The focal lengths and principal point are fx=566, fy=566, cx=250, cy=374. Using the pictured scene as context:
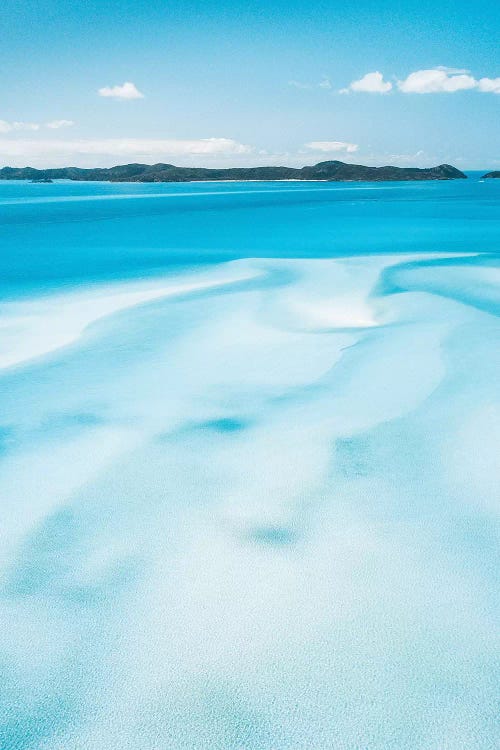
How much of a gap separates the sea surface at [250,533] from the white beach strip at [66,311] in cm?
12

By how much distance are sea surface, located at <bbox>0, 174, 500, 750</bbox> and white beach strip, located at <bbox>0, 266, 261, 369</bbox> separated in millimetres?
123

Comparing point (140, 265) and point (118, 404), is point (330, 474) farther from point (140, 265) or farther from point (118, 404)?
point (140, 265)

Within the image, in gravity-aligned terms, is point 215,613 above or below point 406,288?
below

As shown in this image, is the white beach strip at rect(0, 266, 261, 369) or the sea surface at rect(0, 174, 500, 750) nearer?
the sea surface at rect(0, 174, 500, 750)

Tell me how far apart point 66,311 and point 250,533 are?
30.1 feet

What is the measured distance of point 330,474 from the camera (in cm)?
566

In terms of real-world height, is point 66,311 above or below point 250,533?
above

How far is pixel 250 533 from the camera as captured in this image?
4.78 m

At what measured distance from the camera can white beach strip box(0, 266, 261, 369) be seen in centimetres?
998

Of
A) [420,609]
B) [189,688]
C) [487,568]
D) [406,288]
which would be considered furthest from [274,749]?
[406,288]

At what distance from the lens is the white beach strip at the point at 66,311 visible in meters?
9.98

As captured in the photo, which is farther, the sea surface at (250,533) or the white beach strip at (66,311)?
the white beach strip at (66,311)

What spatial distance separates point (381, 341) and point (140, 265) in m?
10.7

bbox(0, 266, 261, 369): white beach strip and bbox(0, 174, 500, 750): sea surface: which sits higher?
bbox(0, 266, 261, 369): white beach strip
